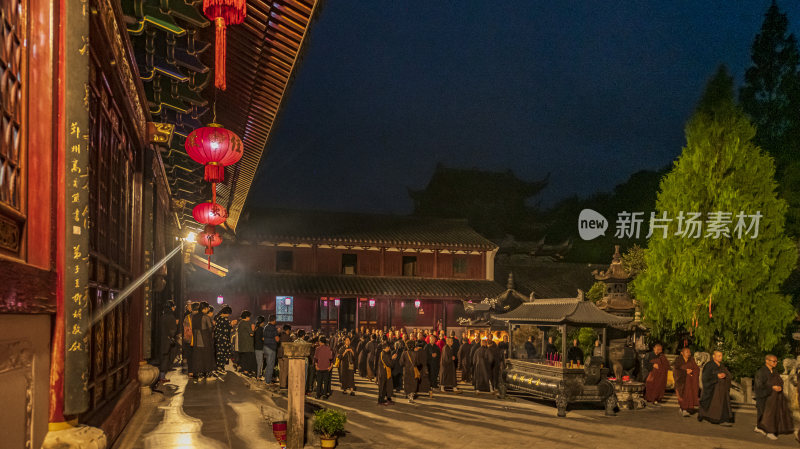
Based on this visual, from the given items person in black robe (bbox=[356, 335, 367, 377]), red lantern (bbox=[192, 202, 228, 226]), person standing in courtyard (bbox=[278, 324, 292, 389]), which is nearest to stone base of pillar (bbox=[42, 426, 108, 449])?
red lantern (bbox=[192, 202, 228, 226])

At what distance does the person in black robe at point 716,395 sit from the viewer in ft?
44.1

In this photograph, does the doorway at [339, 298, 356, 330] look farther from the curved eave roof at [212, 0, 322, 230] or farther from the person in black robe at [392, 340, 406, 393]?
the curved eave roof at [212, 0, 322, 230]

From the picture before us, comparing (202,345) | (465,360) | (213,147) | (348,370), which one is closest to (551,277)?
(465,360)

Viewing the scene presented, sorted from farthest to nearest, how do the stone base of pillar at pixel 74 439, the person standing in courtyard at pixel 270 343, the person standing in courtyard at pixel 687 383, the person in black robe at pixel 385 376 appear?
1. the person standing in courtyard at pixel 270 343
2. the person in black robe at pixel 385 376
3. the person standing in courtyard at pixel 687 383
4. the stone base of pillar at pixel 74 439

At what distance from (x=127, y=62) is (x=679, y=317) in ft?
59.4

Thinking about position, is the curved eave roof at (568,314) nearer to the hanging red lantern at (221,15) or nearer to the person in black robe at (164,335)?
the person in black robe at (164,335)

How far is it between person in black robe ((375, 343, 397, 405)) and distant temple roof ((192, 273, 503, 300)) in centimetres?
1881

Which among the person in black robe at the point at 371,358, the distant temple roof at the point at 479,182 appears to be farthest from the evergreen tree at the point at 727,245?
the distant temple roof at the point at 479,182

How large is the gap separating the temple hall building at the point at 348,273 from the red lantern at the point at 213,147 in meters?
24.2

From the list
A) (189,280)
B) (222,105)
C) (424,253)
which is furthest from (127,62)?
(424,253)

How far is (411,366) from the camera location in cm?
1647

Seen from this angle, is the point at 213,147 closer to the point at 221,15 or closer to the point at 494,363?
the point at 221,15

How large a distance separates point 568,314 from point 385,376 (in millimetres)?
4727

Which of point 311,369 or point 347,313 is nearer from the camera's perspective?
point 311,369
